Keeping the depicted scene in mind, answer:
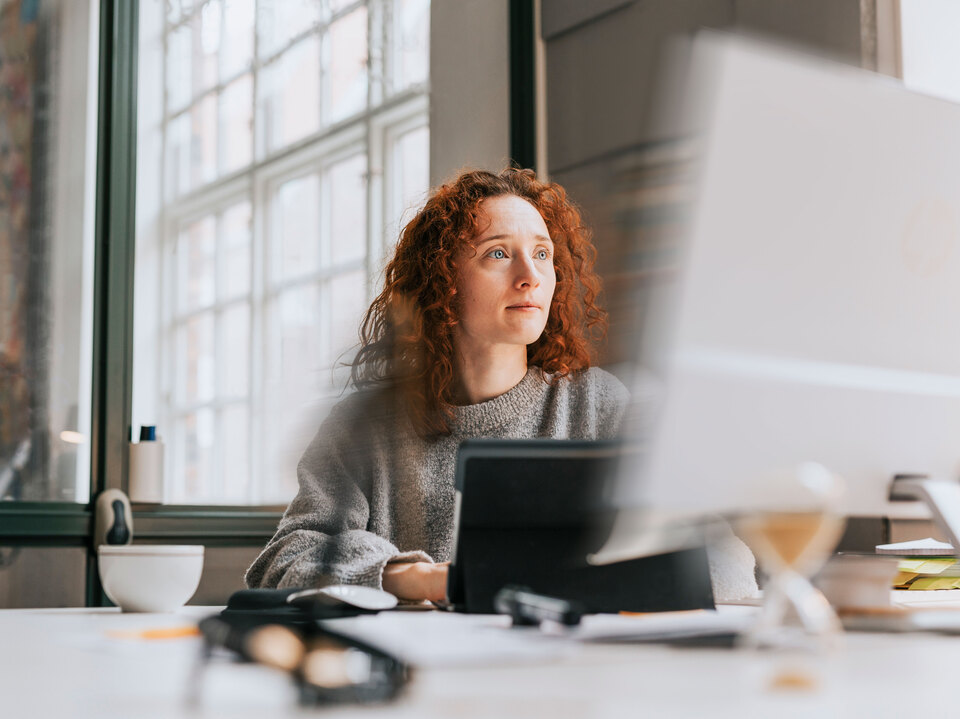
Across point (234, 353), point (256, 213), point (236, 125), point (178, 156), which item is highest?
point (236, 125)

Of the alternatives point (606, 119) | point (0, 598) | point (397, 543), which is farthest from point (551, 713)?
point (606, 119)

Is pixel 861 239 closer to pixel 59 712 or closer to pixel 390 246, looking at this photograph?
pixel 59 712

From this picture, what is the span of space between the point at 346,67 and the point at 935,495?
2232mm

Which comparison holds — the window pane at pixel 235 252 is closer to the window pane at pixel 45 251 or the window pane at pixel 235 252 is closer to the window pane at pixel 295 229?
the window pane at pixel 295 229

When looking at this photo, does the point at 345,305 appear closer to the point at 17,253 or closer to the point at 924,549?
the point at 17,253

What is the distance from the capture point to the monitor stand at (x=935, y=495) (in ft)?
2.29

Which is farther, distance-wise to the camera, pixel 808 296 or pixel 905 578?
pixel 905 578

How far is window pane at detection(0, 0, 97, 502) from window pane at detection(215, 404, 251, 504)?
12.4 inches

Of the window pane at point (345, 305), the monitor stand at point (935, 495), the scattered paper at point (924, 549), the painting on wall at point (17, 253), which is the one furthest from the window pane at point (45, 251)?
the monitor stand at point (935, 495)

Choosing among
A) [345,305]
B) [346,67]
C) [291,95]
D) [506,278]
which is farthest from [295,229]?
[506,278]

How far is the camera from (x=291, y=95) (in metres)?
2.58

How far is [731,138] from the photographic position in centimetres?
56

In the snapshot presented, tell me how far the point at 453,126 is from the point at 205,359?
96cm

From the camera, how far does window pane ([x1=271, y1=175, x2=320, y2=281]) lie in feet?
8.28
